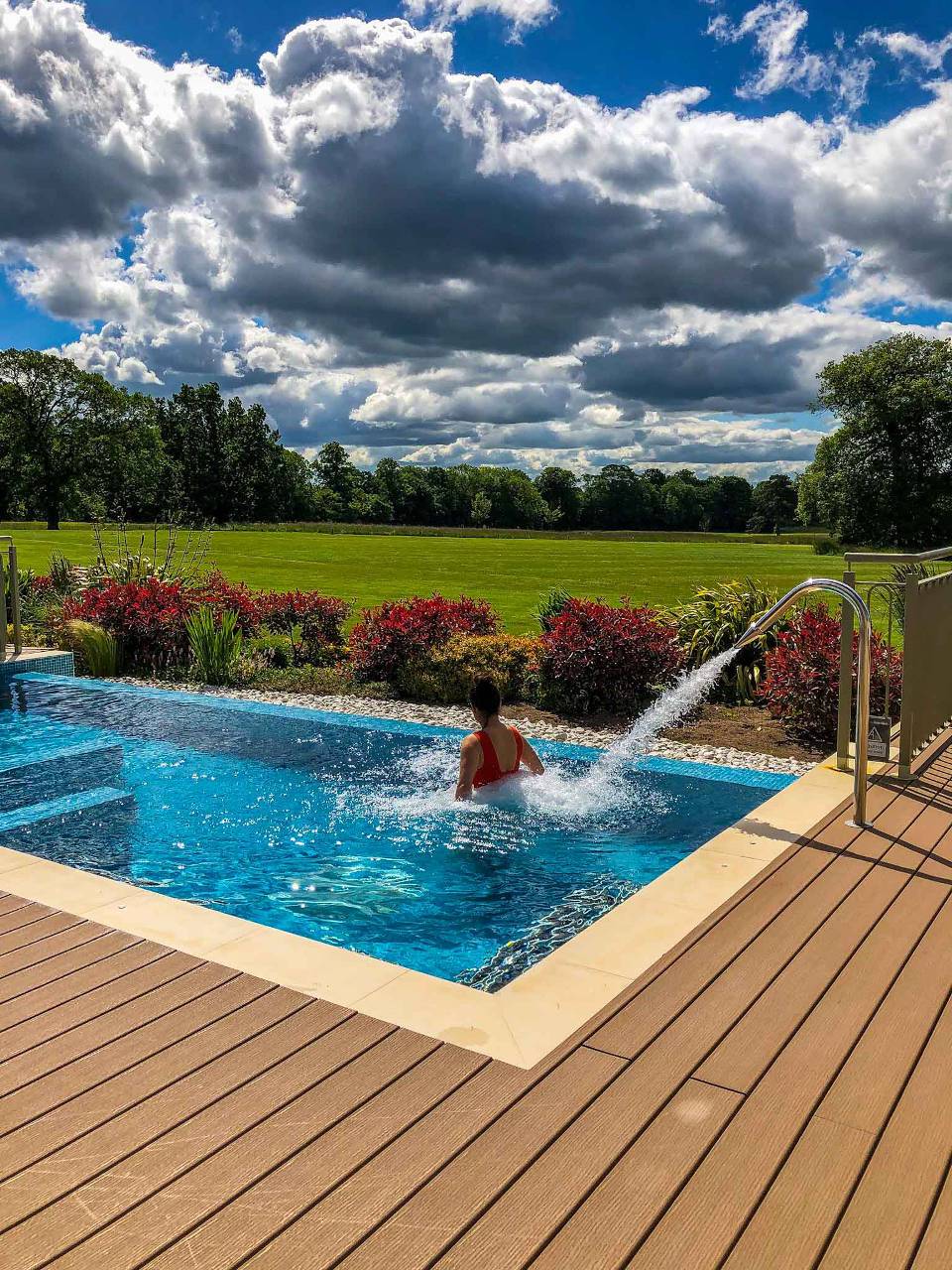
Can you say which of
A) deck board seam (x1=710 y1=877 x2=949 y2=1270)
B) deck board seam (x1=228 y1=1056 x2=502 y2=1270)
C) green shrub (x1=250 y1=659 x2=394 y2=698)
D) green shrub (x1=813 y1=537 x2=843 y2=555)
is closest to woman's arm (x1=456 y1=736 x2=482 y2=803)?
deck board seam (x1=710 y1=877 x2=949 y2=1270)

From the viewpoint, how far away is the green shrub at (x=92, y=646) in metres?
11.6

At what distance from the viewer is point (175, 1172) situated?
205cm

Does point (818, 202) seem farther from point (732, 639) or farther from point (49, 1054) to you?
point (49, 1054)

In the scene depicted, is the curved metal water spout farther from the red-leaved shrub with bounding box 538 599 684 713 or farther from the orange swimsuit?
the red-leaved shrub with bounding box 538 599 684 713

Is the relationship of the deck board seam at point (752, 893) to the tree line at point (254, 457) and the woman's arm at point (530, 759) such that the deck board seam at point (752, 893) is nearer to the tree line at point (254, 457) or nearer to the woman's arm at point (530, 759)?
the woman's arm at point (530, 759)

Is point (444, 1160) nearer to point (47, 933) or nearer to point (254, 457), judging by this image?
point (47, 933)

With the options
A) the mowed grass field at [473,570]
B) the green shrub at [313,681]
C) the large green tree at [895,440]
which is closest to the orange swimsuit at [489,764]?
the green shrub at [313,681]

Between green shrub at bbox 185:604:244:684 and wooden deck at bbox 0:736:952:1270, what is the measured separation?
841 centimetres

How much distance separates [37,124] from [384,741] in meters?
13.9

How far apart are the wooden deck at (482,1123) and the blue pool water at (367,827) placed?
195 centimetres

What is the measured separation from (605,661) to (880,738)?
4.03 metres

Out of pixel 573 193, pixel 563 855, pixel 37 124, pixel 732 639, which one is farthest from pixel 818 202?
A: pixel 563 855

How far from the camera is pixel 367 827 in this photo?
21.4 feet

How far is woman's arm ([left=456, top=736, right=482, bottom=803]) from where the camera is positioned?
242 inches
